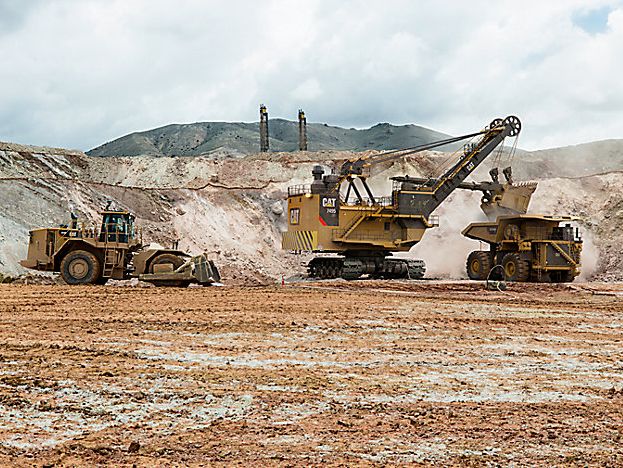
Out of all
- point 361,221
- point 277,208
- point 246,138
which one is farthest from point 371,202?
point 246,138

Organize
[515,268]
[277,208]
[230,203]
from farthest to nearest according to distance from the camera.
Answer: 1. [277,208]
2. [230,203]
3. [515,268]

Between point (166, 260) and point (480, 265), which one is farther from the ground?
point (480, 265)

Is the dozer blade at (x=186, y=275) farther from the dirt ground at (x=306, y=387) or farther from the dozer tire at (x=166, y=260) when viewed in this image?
the dirt ground at (x=306, y=387)

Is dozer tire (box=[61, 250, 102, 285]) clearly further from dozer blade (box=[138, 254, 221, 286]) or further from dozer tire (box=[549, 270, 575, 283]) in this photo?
dozer tire (box=[549, 270, 575, 283])

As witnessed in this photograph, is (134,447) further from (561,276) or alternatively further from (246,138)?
(246,138)

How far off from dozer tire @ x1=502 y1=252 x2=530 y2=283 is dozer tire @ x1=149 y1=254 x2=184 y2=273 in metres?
11.8

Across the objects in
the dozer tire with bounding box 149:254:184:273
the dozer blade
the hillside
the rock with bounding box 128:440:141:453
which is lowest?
the rock with bounding box 128:440:141:453

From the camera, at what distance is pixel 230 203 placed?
37625 millimetres

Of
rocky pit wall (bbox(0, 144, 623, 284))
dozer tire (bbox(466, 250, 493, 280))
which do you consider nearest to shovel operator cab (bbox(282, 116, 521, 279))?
dozer tire (bbox(466, 250, 493, 280))

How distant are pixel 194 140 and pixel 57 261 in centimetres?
8092

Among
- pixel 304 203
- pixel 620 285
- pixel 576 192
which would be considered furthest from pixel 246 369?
pixel 576 192

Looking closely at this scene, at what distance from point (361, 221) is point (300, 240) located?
2.32m

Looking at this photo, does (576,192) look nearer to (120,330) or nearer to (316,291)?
(316,291)

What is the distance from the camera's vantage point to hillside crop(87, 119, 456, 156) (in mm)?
88062
